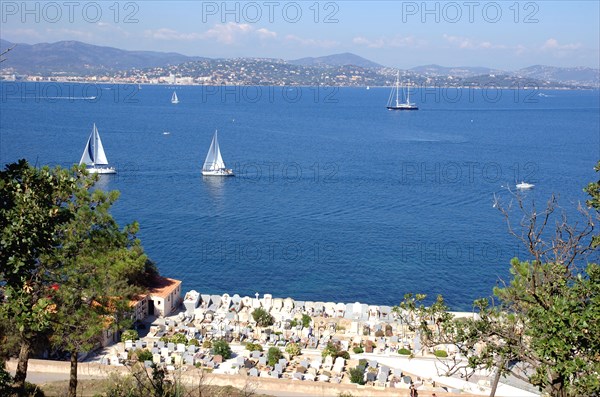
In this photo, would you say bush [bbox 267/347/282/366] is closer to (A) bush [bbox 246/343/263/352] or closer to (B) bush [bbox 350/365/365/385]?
(A) bush [bbox 246/343/263/352]

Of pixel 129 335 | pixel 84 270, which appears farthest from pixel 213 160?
pixel 84 270

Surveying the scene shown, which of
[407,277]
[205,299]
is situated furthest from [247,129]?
[205,299]

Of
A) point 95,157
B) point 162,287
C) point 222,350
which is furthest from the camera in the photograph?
point 95,157

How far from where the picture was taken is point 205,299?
23.5m

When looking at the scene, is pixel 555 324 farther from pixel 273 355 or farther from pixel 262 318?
pixel 262 318

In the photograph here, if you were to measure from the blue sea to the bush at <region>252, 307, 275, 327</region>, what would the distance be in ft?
21.7

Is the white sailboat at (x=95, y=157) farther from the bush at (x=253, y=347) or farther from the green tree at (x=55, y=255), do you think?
the green tree at (x=55, y=255)

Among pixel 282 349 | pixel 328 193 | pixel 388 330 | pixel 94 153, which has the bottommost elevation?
pixel 388 330

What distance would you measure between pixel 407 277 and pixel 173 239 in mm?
12305

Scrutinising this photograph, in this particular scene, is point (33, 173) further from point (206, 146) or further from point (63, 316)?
point (206, 146)

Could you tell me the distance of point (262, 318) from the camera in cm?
2136

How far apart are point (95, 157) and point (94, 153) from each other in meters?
0.34

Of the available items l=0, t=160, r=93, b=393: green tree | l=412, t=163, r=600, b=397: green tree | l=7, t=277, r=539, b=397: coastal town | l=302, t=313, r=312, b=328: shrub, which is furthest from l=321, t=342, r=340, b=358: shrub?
l=0, t=160, r=93, b=393: green tree

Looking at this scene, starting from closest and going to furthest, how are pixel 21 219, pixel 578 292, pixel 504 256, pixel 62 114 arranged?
pixel 21 219 → pixel 578 292 → pixel 504 256 → pixel 62 114
